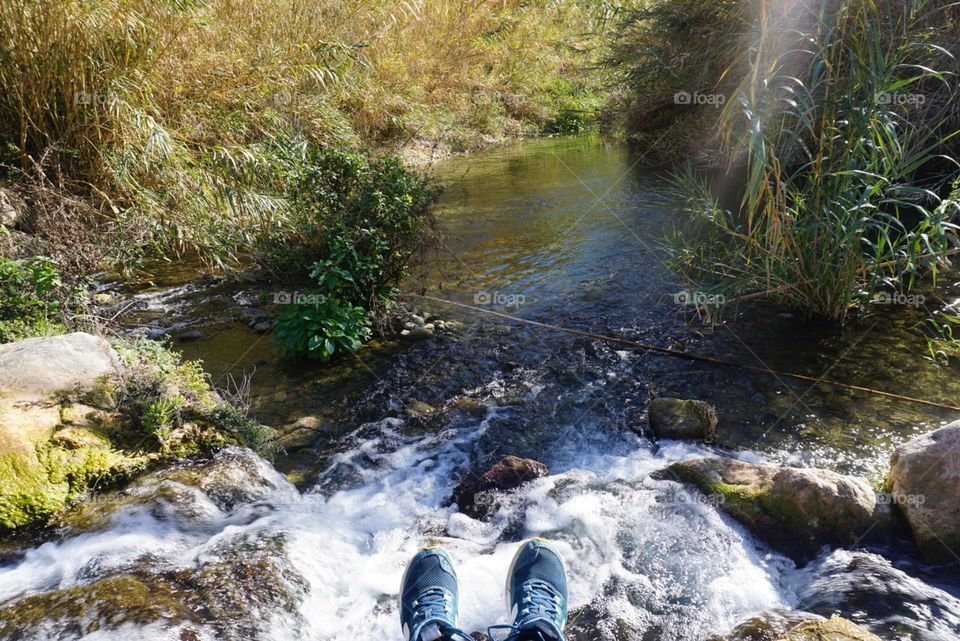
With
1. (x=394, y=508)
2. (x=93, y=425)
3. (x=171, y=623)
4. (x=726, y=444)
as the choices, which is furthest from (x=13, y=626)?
(x=726, y=444)

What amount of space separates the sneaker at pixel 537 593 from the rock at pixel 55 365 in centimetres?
263

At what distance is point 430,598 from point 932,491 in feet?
8.22

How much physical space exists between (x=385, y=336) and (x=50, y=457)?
9.09 ft

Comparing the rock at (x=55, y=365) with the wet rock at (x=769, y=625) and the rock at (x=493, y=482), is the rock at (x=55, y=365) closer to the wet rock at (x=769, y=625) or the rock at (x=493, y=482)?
the rock at (x=493, y=482)

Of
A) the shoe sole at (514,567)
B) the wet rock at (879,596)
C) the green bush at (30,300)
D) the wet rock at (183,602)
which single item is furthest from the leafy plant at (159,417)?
the wet rock at (879,596)

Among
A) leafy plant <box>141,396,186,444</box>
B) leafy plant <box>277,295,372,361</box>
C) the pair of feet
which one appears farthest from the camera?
leafy plant <box>277,295,372,361</box>

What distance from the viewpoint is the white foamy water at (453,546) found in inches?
106

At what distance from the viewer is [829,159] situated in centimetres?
443

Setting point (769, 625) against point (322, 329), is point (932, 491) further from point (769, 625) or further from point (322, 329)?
point (322, 329)

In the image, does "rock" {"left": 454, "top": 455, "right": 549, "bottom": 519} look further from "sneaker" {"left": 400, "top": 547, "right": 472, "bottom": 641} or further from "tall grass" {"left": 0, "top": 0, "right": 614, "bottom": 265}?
"tall grass" {"left": 0, "top": 0, "right": 614, "bottom": 265}

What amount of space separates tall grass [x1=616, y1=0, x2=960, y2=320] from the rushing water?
539mm

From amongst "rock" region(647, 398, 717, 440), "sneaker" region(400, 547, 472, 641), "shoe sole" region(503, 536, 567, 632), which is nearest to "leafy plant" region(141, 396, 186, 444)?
"sneaker" region(400, 547, 472, 641)

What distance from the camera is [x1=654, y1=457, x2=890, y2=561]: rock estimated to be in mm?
3039

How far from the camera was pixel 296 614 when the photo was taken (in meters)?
2.65
